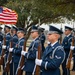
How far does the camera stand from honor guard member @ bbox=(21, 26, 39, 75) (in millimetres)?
7016

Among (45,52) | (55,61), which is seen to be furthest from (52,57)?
(45,52)

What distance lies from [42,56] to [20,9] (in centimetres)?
1170

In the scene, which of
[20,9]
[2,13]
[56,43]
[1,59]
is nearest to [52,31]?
[56,43]

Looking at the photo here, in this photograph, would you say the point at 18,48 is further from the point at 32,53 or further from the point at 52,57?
the point at 52,57

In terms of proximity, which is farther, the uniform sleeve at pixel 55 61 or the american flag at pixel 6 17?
the american flag at pixel 6 17

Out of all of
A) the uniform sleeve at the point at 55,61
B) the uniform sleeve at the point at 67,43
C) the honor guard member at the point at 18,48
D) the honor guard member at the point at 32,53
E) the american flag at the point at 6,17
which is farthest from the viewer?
the american flag at the point at 6,17

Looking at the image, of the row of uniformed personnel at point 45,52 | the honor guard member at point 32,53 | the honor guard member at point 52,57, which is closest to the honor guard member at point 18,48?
the row of uniformed personnel at point 45,52

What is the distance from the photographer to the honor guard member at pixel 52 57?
5.66 meters

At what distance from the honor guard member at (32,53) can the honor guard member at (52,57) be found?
103 centimetres

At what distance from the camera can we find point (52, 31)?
5949 millimetres

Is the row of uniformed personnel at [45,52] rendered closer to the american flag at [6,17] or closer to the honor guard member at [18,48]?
the honor guard member at [18,48]

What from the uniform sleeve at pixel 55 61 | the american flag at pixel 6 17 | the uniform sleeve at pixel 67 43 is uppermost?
the american flag at pixel 6 17

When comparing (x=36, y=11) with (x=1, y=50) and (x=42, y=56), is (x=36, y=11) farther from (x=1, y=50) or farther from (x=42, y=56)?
(x=42, y=56)

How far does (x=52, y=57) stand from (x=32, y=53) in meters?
1.32
